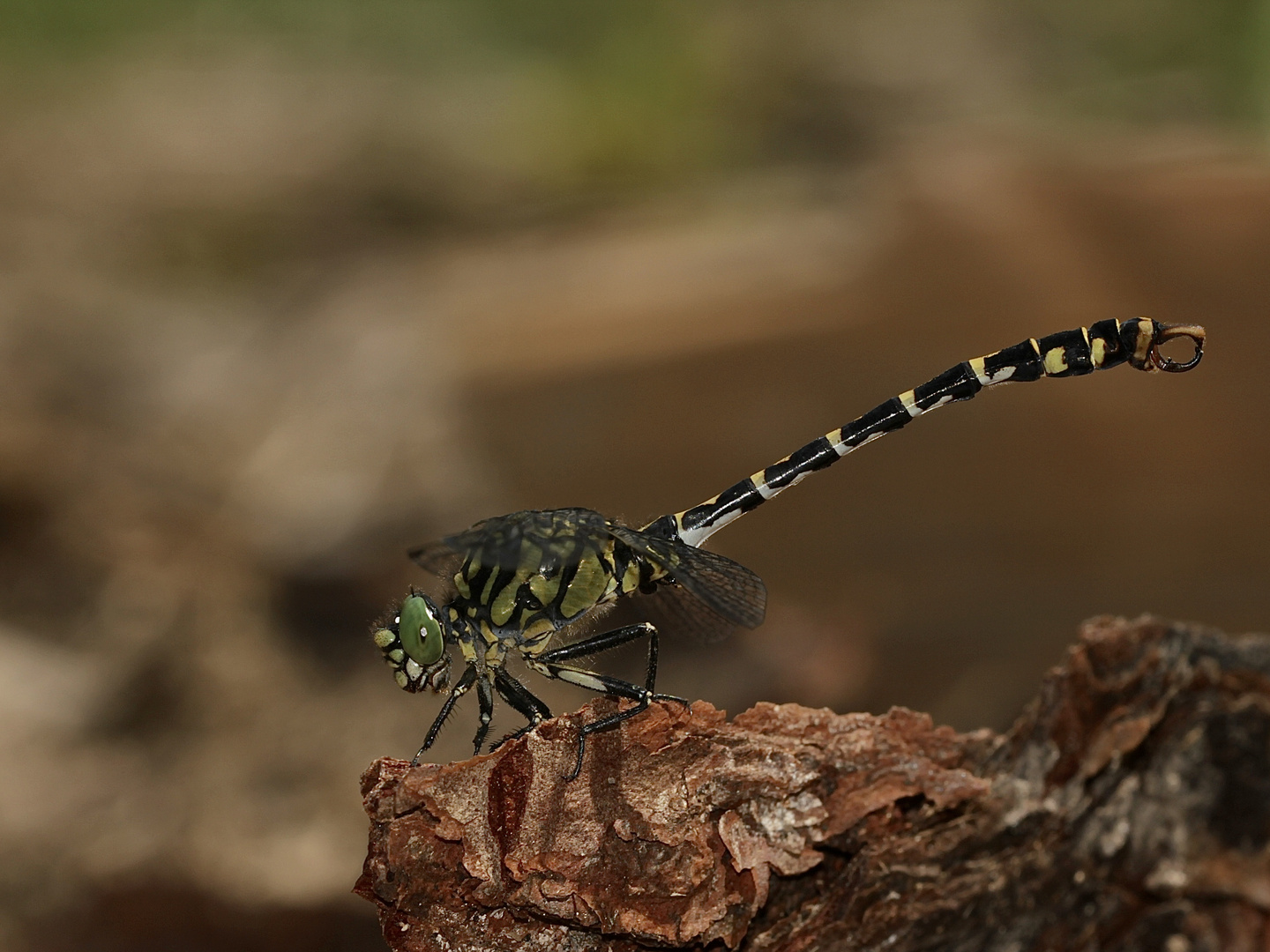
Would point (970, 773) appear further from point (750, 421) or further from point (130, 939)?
point (750, 421)

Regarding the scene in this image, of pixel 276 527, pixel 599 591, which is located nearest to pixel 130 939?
pixel 599 591

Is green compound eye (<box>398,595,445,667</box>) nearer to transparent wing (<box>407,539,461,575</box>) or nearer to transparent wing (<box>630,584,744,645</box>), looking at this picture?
transparent wing (<box>407,539,461,575</box>)

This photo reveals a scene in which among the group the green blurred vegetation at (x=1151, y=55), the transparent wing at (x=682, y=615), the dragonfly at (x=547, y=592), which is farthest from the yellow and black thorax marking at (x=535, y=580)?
the green blurred vegetation at (x=1151, y=55)

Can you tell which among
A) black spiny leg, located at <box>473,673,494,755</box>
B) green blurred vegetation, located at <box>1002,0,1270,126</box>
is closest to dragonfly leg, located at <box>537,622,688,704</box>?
black spiny leg, located at <box>473,673,494,755</box>

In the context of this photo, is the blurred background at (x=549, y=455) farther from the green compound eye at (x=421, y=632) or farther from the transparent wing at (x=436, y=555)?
the transparent wing at (x=436, y=555)

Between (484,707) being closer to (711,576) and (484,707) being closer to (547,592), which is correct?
(547,592)

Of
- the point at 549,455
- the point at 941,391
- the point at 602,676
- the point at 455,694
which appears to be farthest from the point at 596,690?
the point at 549,455
